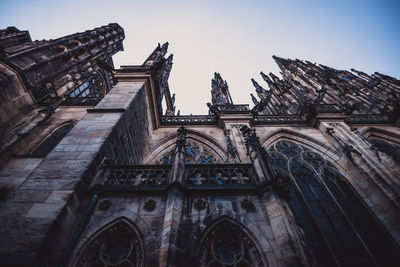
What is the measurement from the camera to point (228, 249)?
11.4 ft

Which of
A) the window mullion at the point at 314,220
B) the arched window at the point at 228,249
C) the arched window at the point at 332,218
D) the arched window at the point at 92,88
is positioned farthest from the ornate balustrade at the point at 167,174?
the arched window at the point at 92,88

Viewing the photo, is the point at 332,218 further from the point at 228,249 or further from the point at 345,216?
the point at 228,249

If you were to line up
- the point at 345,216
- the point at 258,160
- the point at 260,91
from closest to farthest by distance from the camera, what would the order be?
the point at 258,160 → the point at 345,216 → the point at 260,91

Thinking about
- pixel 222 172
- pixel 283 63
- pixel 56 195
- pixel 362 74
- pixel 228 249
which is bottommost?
pixel 228 249

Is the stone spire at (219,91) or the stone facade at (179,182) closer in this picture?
the stone facade at (179,182)

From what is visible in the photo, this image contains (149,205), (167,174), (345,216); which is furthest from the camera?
(345,216)

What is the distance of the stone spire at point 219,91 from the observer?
39.7 feet

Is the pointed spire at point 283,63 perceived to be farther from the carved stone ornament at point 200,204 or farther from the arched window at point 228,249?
the arched window at point 228,249

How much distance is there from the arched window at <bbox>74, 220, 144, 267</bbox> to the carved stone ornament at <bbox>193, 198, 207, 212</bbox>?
3.83 ft

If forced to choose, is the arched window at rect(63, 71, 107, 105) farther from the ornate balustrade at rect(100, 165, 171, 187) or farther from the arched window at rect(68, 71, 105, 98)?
the ornate balustrade at rect(100, 165, 171, 187)

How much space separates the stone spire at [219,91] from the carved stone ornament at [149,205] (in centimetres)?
848

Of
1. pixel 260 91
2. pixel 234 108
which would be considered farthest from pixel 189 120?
pixel 260 91

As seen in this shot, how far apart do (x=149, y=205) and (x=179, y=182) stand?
729 mm

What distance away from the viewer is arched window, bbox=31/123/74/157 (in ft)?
24.6
